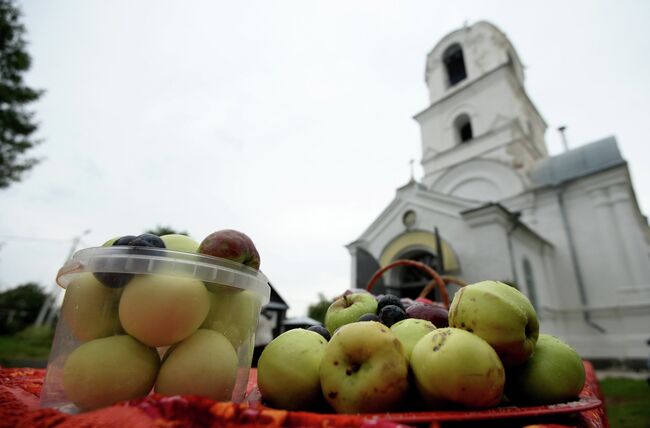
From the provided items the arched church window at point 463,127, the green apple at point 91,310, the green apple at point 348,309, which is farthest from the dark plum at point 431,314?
the arched church window at point 463,127

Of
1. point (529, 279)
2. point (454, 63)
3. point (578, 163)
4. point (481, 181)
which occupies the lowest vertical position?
point (529, 279)

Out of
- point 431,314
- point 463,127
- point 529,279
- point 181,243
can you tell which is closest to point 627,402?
point 529,279

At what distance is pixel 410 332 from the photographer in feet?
3.28

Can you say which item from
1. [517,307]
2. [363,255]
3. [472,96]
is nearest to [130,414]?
[517,307]

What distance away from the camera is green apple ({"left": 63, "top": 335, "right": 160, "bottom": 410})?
716 millimetres

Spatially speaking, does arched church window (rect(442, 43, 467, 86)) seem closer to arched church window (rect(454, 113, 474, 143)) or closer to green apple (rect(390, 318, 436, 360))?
arched church window (rect(454, 113, 474, 143))

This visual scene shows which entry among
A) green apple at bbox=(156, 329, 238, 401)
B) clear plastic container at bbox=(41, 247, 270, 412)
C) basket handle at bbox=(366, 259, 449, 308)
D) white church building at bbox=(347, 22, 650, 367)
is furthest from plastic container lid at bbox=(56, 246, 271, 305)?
white church building at bbox=(347, 22, 650, 367)

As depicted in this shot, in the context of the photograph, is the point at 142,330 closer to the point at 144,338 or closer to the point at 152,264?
the point at 144,338

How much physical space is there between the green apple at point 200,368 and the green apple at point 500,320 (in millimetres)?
703

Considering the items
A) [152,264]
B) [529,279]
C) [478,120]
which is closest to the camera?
[152,264]

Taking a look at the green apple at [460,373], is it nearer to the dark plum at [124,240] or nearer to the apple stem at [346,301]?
the apple stem at [346,301]

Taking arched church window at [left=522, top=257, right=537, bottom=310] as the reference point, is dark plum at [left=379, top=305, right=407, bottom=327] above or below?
below

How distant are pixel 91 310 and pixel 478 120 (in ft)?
48.8

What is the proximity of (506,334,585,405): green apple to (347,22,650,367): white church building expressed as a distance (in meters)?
6.76
